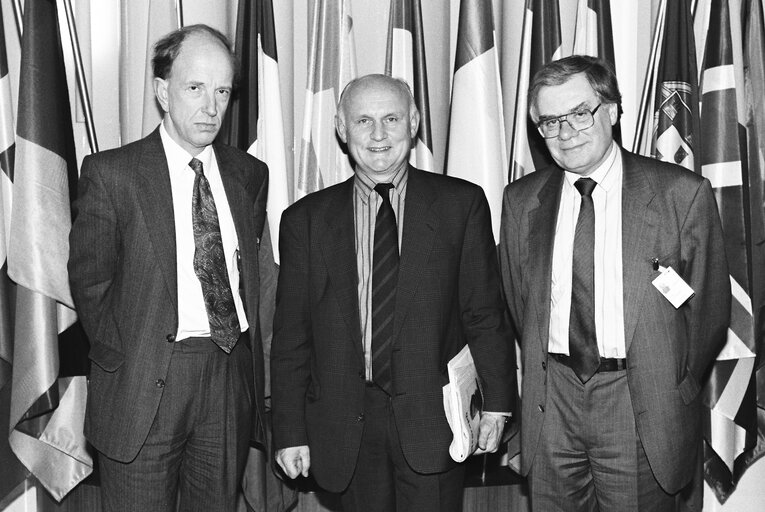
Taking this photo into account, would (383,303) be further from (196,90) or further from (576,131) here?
(196,90)

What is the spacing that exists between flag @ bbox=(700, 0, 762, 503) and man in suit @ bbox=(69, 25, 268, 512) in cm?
213

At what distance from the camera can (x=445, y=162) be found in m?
3.52

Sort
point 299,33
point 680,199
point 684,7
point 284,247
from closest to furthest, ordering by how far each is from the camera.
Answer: point 680,199
point 284,247
point 684,7
point 299,33

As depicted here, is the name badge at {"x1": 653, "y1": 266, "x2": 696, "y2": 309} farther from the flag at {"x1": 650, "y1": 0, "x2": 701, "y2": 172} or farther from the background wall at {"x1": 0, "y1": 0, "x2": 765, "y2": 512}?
the background wall at {"x1": 0, "y1": 0, "x2": 765, "y2": 512}

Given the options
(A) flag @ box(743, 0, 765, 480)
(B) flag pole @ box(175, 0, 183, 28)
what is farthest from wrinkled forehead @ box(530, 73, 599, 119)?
(B) flag pole @ box(175, 0, 183, 28)

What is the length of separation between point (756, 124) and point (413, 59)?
1.57 meters

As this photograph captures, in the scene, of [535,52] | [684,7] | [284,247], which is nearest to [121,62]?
[284,247]

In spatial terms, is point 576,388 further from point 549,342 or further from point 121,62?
point 121,62

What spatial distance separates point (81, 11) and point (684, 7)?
2.66 metres

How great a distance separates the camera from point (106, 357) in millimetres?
2410

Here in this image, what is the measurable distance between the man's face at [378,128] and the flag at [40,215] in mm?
1331

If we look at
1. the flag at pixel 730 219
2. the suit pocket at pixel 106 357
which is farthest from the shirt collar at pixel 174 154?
the flag at pixel 730 219

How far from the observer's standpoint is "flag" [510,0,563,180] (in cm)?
342

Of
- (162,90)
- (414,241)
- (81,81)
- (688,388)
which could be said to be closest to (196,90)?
(162,90)
